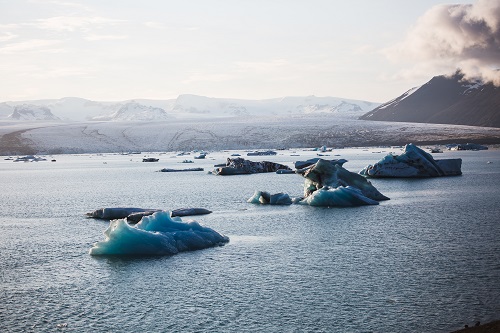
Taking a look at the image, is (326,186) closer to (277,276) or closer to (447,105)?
(277,276)

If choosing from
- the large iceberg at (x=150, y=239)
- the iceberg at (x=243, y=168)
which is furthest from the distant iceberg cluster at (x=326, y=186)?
the iceberg at (x=243, y=168)

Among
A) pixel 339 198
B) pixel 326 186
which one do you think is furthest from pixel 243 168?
pixel 339 198

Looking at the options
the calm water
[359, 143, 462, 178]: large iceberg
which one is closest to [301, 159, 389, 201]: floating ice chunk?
the calm water

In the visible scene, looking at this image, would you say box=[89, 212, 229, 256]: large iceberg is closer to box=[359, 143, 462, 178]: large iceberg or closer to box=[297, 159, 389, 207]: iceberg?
box=[297, 159, 389, 207]: iceberg

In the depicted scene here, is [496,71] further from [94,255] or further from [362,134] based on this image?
[94,255]

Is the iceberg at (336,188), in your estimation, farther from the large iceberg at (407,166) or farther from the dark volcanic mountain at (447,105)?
the dark volcanic mountain at (447,105)

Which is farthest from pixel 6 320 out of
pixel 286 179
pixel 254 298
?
pixel 286 179
